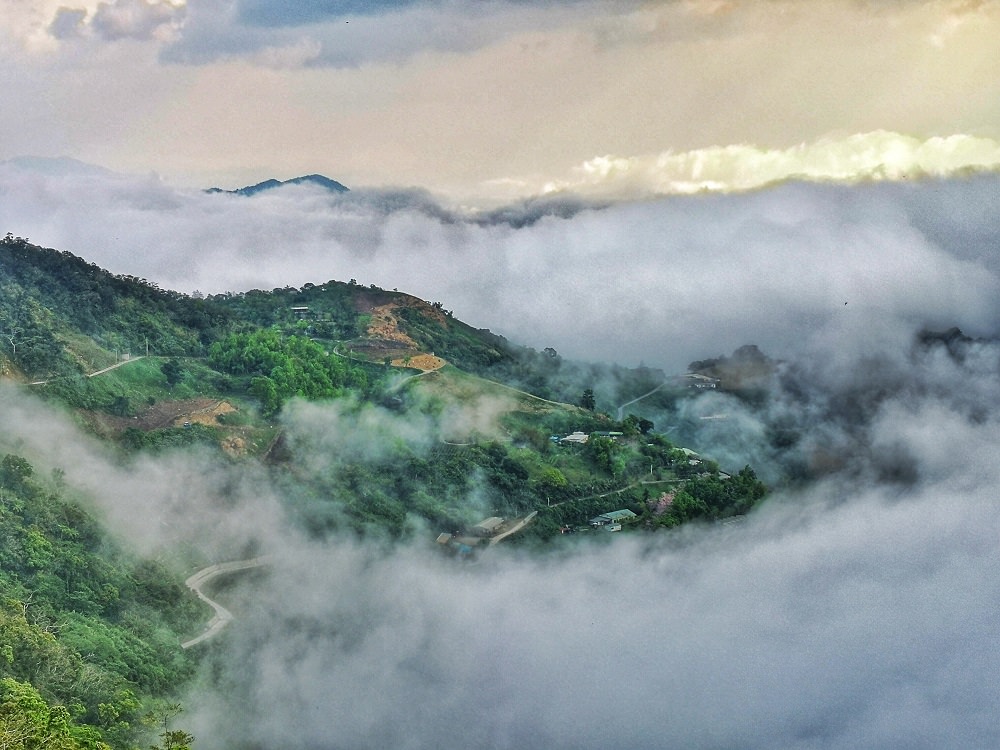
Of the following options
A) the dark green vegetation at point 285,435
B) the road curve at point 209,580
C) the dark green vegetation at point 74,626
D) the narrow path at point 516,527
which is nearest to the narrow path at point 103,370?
the dark green vegetation at point 285,435

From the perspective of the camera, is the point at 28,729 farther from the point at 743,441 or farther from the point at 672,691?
the point at 743,441

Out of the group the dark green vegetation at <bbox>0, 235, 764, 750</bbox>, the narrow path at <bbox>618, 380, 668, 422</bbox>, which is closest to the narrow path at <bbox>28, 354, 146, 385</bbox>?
the dark green vegetation at <bbox>0, 235, 764, 750</bbox>

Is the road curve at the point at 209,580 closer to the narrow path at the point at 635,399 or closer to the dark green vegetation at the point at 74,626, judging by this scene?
the dark green vegetation at the point at 74,626

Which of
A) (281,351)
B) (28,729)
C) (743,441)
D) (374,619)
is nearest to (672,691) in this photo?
(374,619)

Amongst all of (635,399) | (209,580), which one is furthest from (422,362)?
(209,580)

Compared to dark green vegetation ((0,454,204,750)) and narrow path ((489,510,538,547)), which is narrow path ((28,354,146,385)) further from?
narrow path ((489,510,538,547))
